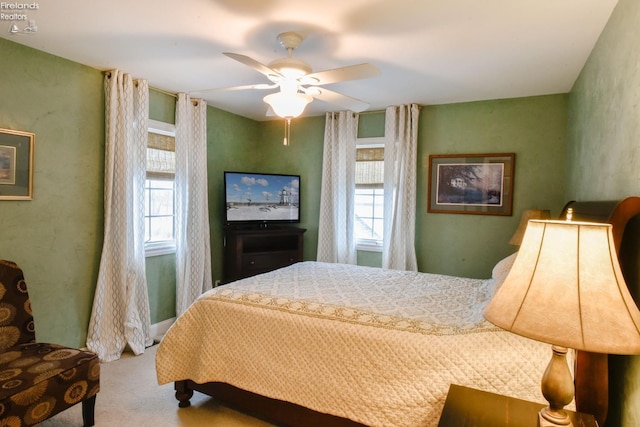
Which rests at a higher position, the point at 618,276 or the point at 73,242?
the point at 618,276

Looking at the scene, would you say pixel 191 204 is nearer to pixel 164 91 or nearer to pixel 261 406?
pixel 164 91

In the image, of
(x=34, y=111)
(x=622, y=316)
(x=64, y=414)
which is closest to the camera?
(x=622, y=316)

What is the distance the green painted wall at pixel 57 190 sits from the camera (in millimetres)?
2723

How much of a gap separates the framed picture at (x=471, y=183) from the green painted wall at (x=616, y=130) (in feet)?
3.25

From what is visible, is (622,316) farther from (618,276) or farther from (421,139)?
(421,139)

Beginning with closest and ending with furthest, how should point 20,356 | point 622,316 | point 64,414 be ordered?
point 622,316
point 20,356
point 64,414

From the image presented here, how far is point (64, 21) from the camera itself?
7.62ft

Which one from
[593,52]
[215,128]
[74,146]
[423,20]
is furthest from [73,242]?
[593,52]

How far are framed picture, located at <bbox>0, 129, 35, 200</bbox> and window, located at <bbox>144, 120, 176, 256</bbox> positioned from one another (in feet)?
3.29

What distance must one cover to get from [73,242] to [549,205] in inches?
174

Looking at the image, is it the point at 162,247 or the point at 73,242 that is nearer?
the point at 73,242

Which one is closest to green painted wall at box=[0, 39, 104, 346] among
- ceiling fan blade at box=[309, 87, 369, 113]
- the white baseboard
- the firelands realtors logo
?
the firelands realtors logo

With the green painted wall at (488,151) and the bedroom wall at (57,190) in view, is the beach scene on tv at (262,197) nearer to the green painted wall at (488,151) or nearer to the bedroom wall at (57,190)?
the bedroom wall at (57,190)

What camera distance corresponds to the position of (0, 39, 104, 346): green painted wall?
272 centimetres
